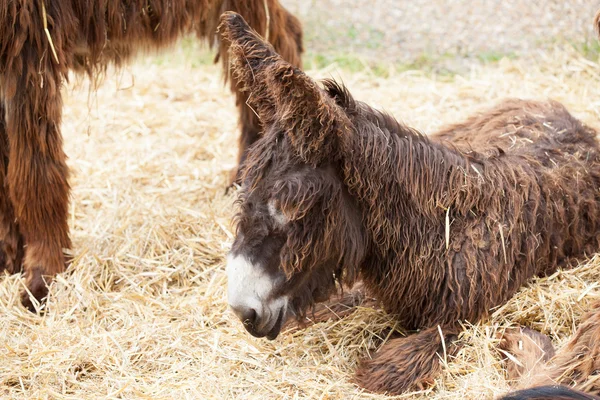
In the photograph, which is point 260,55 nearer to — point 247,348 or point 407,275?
point 407,275

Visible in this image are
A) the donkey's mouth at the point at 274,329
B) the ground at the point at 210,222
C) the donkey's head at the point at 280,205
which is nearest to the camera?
the donkey's head at the point at 280,205

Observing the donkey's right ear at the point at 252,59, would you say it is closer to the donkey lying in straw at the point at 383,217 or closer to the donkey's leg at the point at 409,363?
the donkey lying in straw at the point at 383,217

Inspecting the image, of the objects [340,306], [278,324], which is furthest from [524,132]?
[278,324]

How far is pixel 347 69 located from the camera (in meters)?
8.63

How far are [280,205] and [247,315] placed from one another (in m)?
0.51

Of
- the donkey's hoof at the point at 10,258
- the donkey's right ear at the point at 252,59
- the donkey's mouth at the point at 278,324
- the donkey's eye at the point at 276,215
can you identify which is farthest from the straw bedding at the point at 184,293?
the donkey's right ear at the point at 252,59

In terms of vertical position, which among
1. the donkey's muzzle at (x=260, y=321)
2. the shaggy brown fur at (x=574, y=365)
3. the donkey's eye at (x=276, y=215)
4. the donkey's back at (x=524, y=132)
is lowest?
the donkey's muzzle at (x=260, y=321)

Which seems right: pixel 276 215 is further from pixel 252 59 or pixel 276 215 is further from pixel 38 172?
pixel 38 172

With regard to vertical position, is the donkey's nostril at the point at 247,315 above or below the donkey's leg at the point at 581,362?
below

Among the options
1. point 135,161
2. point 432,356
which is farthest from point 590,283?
point 135,161

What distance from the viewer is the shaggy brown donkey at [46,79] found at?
4492 mm

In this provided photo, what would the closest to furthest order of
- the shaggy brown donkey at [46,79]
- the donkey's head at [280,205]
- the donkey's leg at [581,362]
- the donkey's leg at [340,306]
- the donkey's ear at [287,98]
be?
the donkey's leg at [581,362]
the donkey's ear at [287,98]
the donkey's head at [280,205]
the donkey's leg at [340,306]
the shaggy brown donkey at [46,79]

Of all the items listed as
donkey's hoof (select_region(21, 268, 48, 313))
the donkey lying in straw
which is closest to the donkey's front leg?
donkey's hoof (select_region(21, 268, 48, 313))

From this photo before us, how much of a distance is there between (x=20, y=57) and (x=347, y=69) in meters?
4.68
